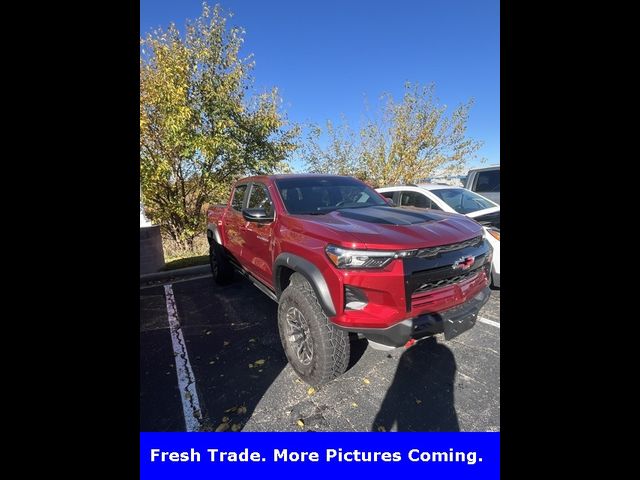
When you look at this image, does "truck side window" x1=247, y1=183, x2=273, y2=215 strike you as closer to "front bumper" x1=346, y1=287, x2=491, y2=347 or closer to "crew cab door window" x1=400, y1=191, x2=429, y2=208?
"front bumper" x1=346, y1=287, x2=491, y2=347

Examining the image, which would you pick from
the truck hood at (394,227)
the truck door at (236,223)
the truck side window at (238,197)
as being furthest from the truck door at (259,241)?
the truck hood at (394,227)

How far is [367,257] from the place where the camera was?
6.25 feet

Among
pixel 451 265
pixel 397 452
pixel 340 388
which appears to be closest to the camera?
pixel 397 452

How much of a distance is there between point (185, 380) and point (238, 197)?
7.99 ft

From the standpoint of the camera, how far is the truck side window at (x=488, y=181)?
7.47 metres

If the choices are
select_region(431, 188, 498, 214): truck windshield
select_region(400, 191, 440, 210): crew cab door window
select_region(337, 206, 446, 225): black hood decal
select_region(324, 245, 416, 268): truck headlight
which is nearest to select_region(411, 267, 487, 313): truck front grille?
select_region(324, 245, 416, 268): truck headlight

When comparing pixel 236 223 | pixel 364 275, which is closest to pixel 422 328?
pixel 364 275

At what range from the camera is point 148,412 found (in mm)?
2195

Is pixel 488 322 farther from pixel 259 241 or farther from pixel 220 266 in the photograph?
pixel 220 266

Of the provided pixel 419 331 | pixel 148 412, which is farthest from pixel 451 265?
pixel 148 412

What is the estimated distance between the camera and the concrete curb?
18.8 ft
